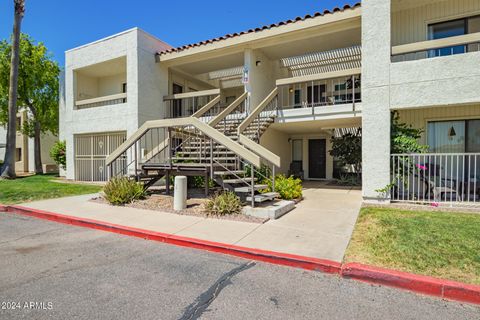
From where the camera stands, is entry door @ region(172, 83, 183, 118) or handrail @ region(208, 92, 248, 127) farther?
entry door @ region(172, 83, 183, 118)

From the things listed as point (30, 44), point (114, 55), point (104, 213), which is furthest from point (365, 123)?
point (30, 44)

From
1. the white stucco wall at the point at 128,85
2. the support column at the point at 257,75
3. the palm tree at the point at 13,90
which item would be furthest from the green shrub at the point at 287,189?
the palm tree at the point at 13,90

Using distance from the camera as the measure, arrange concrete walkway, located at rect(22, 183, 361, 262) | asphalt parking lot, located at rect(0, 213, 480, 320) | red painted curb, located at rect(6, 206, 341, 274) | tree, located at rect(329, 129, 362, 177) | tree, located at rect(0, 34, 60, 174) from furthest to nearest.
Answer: tree, located at rect(0, 34, 60, 174), tree, located at rect(329, 129, 362, 177), concrete walkway, located at rect(22, 183, 361, 262), red painted curb, located at rect(6, 206, 341, 274), asphalt parking lot, located at rect(0, 213, 480, 320)

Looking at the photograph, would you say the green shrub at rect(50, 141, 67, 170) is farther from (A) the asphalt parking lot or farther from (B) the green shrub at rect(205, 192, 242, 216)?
(B) the green shrub at rect(205, 192, 242, 216)

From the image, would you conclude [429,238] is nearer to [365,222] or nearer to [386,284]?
[365,222]

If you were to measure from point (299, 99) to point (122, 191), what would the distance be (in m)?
9.82

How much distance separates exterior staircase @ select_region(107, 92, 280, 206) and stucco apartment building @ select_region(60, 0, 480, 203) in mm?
49

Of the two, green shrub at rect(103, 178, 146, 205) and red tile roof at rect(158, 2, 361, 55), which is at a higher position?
red tile roof at rect(158, 2, 361, 55)

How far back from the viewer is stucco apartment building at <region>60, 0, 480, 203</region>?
23.4 ft

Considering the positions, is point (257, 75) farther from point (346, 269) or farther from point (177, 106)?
point (346, 269)

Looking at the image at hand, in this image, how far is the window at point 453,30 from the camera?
26.6 feet

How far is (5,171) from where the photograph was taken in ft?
47.2

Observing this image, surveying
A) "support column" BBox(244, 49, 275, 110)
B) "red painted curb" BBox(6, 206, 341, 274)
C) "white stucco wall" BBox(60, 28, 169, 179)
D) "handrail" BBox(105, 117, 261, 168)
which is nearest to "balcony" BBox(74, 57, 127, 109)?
"white stucco wall" BBox(60, 28, 169, 179)

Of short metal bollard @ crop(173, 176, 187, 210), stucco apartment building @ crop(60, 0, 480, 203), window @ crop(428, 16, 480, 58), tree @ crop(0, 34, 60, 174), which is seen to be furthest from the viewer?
tree @ crop(0, 34, 60, 174)
